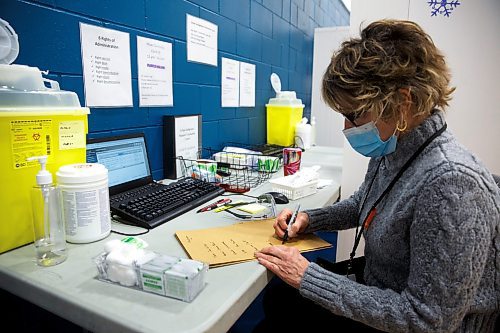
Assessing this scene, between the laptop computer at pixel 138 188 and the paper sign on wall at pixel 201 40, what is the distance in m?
0.59

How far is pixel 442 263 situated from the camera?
65cm

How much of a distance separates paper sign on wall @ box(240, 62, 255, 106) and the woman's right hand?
52.7 inches

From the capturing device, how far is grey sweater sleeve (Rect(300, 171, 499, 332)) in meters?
0.64

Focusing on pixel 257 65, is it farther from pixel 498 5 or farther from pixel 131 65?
pixel 498 5

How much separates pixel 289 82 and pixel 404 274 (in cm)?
250

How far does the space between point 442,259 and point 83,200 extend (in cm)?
78

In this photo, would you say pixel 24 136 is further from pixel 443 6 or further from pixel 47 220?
pixel 443 6

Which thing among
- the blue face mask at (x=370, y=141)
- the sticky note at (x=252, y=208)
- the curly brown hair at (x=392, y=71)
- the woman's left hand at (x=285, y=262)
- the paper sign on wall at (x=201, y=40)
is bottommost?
the woman's left hand at (x=285, y=262)

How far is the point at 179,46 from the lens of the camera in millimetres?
1592

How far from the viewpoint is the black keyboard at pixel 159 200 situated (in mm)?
998

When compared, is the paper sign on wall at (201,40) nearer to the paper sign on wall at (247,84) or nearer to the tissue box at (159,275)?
the paper sign on wall at (247,84)

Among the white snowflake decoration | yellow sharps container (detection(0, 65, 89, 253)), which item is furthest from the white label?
the white snowflake decoration

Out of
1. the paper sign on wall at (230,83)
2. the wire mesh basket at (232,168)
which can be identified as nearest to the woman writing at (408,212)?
the wire mesh basket at (232,168)

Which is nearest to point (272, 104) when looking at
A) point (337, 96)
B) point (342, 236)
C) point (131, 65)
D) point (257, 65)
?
point (257, 65)
